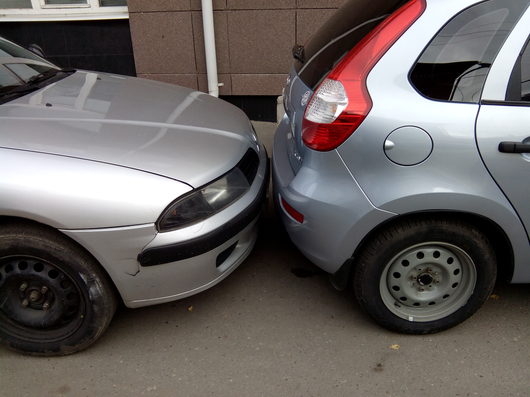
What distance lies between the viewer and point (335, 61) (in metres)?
2.19

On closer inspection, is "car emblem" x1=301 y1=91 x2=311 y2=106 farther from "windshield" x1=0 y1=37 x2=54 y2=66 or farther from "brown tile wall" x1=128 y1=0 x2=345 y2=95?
"brown tile wall" x1=128 y1=0 x2=345 y2=95

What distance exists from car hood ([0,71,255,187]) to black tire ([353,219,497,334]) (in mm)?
915

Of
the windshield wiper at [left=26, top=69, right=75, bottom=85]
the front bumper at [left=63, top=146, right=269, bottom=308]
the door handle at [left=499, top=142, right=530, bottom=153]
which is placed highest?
the windshield wiper at [left=26, top=69, right=75, bottom=85]

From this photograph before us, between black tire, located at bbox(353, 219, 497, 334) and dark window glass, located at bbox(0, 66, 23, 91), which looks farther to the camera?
dark window glass, located at bbox(0, 66, 23, 91)

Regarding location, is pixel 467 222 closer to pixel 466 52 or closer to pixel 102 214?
pixel 466 52

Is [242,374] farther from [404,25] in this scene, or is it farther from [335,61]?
[404,25]

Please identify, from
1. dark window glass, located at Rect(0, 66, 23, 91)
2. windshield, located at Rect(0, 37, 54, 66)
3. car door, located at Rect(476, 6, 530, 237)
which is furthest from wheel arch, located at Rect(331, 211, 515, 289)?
windshield, located at Rect(0, 37, 54, 66)

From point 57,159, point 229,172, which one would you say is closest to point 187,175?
point 229,172

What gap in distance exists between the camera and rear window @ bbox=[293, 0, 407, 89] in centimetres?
210

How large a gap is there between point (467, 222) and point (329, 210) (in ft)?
2.16

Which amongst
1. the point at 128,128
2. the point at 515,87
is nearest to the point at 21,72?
the point at 128,128

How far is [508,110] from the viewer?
6.34 feet

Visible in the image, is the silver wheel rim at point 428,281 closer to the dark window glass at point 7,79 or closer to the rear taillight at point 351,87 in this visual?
the rear taillight at point 351,87

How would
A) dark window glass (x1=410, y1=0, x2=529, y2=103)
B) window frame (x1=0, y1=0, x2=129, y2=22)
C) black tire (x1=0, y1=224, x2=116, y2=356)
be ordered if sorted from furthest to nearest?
window frame (x1=0, y1=0, x2=129, y2=22), black tire (x1=0, y1=224, x2=116, y2=356), dark window glass (x1=410, y1=0, x2=529, y2=103)
